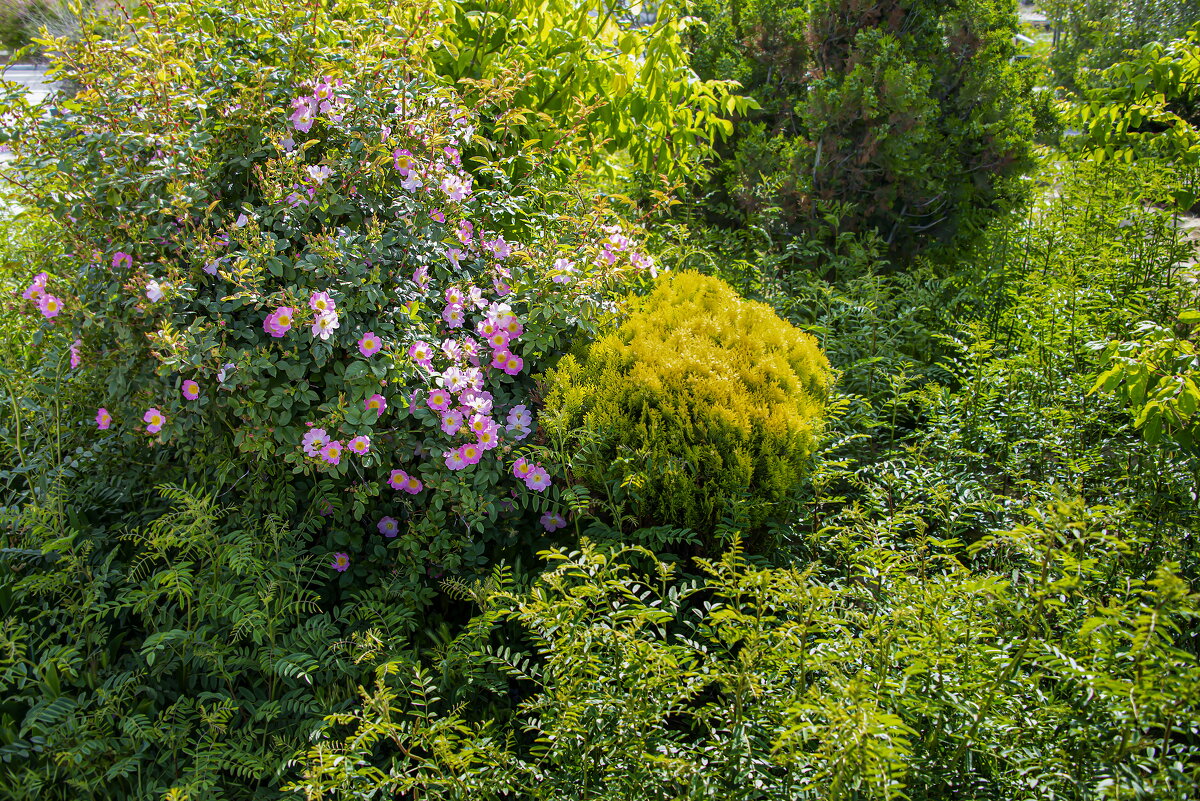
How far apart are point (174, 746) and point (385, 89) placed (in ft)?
6.75

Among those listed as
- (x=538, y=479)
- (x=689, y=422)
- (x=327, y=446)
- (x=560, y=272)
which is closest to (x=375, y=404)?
(x=327, y=446)

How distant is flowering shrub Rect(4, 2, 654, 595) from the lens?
237cm

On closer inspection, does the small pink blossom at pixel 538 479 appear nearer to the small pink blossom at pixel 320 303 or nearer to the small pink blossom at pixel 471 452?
the small pink blossom at pixel 471 452

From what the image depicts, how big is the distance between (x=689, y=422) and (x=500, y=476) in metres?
0.63

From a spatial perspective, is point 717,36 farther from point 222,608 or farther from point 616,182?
→ point 222,608

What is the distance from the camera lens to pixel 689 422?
8.21 ft

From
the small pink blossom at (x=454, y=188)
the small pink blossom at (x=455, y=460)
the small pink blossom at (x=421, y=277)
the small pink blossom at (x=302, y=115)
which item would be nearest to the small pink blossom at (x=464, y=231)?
the small pink blossom at (x=454, y=188)

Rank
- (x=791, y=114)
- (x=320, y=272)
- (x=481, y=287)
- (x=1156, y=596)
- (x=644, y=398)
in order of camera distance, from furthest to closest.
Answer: (x=791, y=114) → (x=481, y=287) → (x=644, y=398) → (x=320, y=272) → (x=1156, y=596)

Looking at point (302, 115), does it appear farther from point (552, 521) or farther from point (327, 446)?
point (552, 521)

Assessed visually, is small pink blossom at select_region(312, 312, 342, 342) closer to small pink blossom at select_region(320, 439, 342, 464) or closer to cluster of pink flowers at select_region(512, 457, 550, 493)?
small pink blossom at select_region(320, 439, 342, 464)

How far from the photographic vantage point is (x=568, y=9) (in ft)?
11.7

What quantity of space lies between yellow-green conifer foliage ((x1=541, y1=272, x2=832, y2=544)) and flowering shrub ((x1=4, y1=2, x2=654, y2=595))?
0.18m

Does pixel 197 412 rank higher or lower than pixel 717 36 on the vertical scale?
lower

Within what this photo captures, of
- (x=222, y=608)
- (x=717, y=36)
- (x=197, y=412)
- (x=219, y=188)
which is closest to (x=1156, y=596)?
(x=222, y=608)
